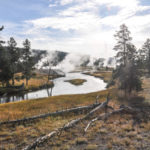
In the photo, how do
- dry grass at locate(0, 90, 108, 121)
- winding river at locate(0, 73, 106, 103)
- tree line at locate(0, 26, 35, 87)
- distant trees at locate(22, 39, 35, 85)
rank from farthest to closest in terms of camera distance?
distant trees at locate(22, 39, 35, 85) → tree line at locate(0, 26, 35, 87) → winding river at locate(0, 73, 106, 103) → dry grass at locate(0, 90, 108, 121)

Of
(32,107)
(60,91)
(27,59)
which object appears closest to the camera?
(32,107)

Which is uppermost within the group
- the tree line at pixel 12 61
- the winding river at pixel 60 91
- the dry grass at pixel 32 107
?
the tree line at pixel 12 61

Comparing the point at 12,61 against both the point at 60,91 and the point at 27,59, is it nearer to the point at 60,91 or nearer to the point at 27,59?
the point at 27,59

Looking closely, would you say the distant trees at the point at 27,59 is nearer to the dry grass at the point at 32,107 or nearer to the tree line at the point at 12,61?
the tree line at the point at 12,61

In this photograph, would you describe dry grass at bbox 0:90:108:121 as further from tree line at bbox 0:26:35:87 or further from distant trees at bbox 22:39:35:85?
distant trees at bbox 22:39:35:85

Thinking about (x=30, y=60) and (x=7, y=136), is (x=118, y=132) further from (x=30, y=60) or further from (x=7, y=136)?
(x=30, y=60)

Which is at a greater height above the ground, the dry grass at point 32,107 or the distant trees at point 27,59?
the distant trees at point 27,59

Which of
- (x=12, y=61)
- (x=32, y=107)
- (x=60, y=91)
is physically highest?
(x=12, y=61)

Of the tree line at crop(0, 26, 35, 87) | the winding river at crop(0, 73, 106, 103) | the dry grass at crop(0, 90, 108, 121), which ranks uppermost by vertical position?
the tree line at crop(0, 26, 35, 87)

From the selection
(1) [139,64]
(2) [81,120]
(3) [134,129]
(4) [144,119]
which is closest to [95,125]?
(2) [81,120]

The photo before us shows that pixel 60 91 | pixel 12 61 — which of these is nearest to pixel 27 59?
pixel 12 61

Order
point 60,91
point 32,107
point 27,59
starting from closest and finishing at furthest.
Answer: point 32,107
point 60,91
point 27,59

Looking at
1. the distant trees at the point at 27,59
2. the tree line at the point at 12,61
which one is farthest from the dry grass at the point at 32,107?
the distant trees at the point at 27,59

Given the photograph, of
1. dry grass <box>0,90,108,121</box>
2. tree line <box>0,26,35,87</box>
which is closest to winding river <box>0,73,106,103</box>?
tree line <box>0,26,35,87</box>
